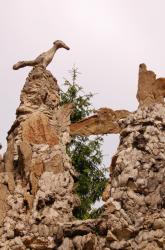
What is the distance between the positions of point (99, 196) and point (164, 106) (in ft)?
17.1

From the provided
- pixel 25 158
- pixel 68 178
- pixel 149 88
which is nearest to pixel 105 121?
pixel 149 88

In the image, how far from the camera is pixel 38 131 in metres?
18.0

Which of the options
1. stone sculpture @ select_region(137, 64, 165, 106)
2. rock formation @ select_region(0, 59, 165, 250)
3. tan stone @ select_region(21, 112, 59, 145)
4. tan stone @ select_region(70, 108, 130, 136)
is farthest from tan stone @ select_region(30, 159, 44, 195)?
stone sculpture @ select_region(137, 64, 165, 106)

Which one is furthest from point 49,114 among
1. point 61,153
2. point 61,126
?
point 61,153

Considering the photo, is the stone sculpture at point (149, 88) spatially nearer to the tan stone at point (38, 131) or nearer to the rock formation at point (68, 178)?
the rock formation at point (68, 178)

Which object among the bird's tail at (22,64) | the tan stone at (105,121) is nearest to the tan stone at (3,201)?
the tan stone at (105,121)

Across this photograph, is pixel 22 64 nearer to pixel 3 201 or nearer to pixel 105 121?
pixel 105 121

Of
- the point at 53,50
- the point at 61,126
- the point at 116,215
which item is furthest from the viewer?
the point at 53,50

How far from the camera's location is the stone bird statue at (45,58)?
1969 centimetres

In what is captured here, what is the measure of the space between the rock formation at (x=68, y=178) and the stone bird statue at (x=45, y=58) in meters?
0.47

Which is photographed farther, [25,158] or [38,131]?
[38,131]

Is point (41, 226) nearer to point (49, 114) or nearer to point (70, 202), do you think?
point (70, 202)

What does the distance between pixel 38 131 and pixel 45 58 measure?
2.75m

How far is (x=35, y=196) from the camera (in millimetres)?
16703
